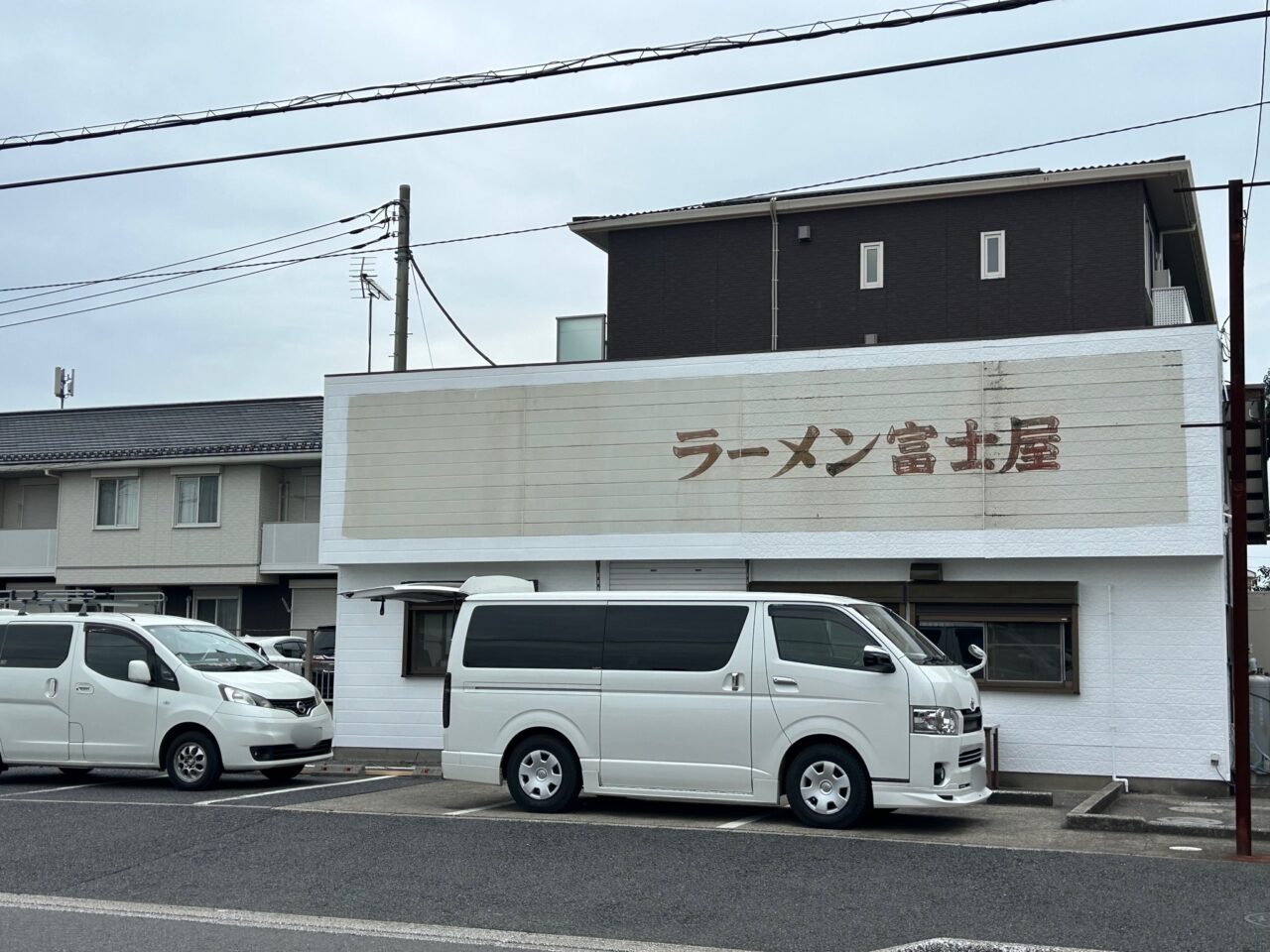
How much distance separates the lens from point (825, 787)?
41.0 ft

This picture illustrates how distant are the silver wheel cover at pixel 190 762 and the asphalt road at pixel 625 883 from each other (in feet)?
7.46

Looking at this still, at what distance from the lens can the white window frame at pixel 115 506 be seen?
35062 millimetres

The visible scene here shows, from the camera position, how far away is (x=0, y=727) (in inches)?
651

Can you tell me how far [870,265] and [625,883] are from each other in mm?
17654

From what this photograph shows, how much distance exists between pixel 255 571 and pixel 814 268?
16.1m

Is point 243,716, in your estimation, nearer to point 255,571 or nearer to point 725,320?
point 725,320

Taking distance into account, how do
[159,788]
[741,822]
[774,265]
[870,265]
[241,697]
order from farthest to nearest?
[774,265] → [870,265] → [159,788] → [241,697] → [741,822]

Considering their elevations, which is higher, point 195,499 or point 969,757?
point 195,499

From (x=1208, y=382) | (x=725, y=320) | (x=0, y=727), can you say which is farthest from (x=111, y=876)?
(x=725, y=320)

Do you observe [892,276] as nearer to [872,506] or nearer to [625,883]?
[872,506]

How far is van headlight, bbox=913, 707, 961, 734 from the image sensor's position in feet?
40.0

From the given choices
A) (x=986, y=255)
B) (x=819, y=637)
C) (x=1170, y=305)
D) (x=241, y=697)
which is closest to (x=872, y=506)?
(x=819, y=637)

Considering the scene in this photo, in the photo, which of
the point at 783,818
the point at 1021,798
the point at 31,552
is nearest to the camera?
the point at 783,818

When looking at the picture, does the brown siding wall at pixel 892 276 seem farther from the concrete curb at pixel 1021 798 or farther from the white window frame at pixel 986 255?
the concrete curb at pixel 1021 798
